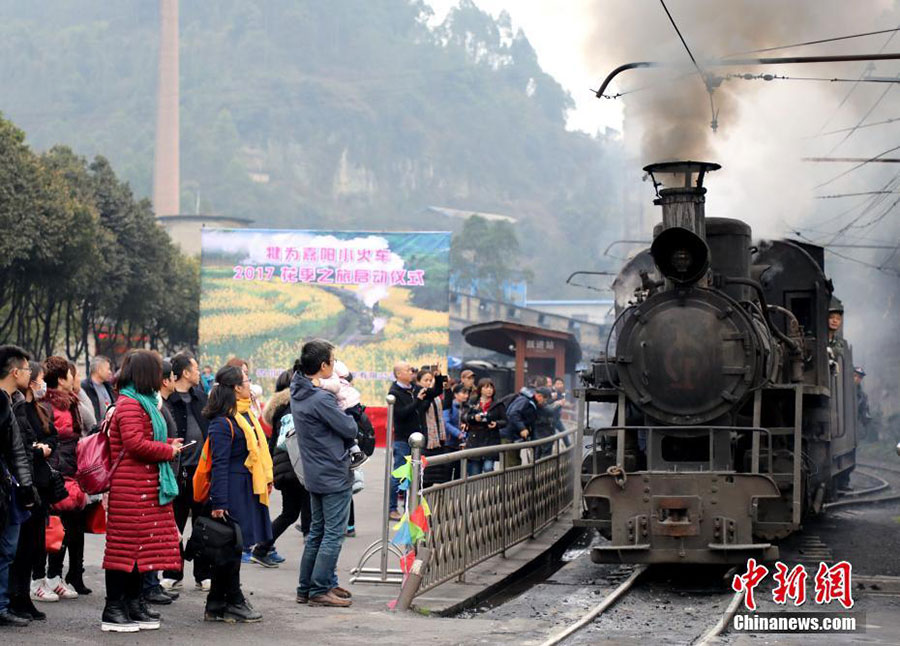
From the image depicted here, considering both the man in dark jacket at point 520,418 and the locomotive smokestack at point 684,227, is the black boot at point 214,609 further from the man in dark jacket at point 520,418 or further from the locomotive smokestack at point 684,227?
the man in dark jacket at point 520,418

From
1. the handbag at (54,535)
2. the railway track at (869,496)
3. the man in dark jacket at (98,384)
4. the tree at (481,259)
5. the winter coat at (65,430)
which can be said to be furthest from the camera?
the tree at (481,259)

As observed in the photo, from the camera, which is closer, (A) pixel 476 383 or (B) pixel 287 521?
(B) pixel 287 521

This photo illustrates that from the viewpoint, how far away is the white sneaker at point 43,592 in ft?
29.9

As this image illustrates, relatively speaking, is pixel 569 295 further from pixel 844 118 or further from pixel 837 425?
pixel 837 425

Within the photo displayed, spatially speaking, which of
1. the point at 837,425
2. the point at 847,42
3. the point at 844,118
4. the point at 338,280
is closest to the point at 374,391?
the point at 338,280

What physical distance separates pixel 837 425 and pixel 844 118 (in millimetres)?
28258

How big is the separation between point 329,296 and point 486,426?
24.0 meters

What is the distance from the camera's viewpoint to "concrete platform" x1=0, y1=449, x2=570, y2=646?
26.6 feet

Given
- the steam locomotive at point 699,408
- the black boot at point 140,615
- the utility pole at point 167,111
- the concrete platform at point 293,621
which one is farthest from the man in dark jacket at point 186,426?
the utility pole at point 167,111

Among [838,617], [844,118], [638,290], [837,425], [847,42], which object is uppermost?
[844,118]

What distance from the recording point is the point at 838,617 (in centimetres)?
953

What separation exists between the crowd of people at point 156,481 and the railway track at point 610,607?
1.59m

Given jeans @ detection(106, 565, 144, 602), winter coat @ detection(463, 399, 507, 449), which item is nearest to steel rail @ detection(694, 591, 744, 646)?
jeans @ detection(106, 565, 144, 602)

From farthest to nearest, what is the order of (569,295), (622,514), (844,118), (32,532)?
(569,295) → (844,118) → (622,514) → (32,532)
